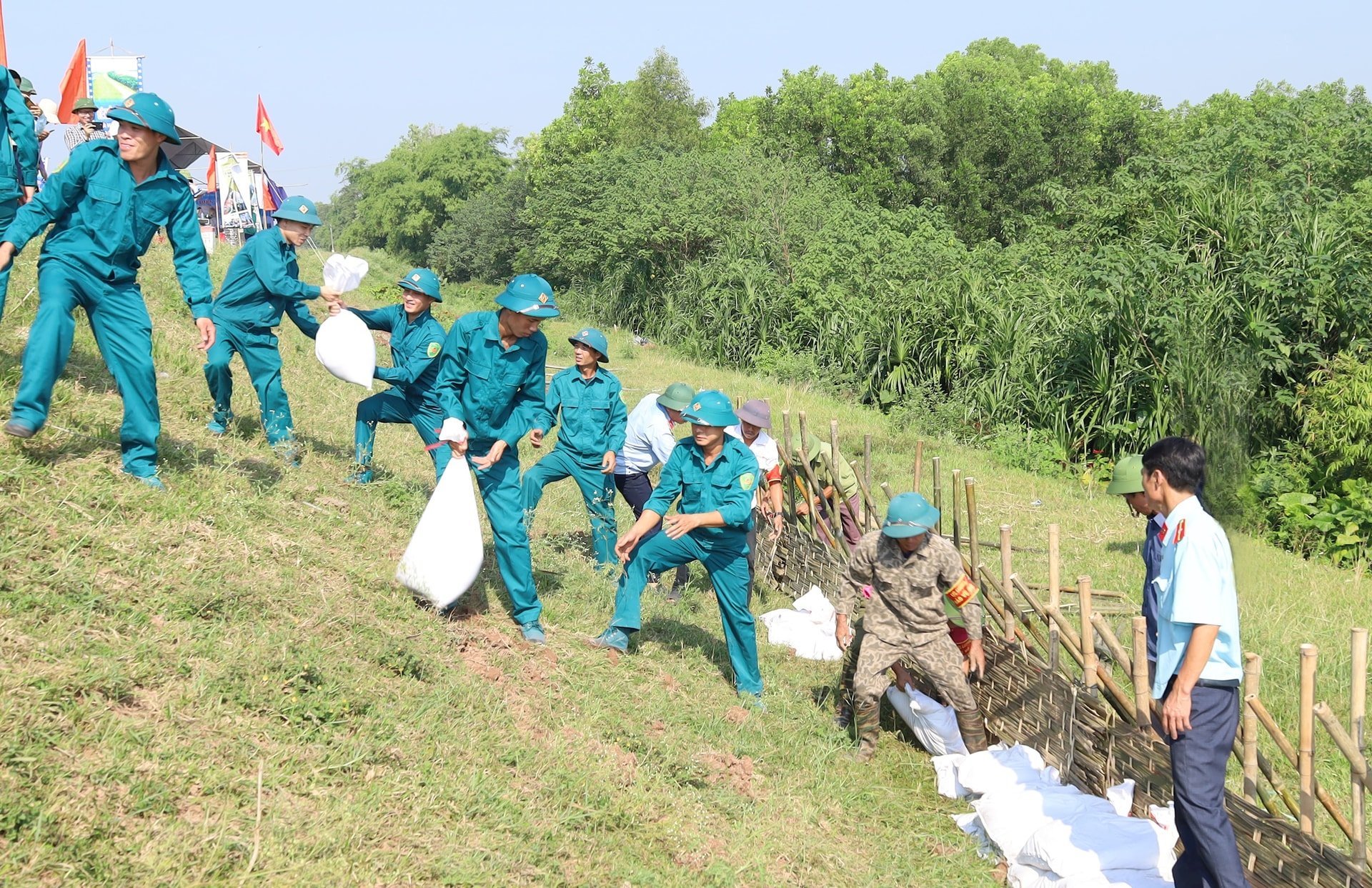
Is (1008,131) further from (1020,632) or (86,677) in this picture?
(86,677)

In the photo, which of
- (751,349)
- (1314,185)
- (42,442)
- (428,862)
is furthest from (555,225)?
(428,862)

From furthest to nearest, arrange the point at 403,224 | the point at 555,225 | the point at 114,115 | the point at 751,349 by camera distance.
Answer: the point at 403,224, the point at 555,225, the point at 751,349, the point at 114,115

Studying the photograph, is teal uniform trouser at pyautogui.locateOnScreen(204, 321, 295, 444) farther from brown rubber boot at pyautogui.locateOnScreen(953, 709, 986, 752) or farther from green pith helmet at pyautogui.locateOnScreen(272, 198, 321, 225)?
brown rubber boot at pyautogui.locateOnScreen(953, 709, 986, 752)

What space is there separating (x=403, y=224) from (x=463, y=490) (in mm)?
59633

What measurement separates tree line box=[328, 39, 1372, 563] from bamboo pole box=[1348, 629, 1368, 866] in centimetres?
748

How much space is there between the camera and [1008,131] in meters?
33.5

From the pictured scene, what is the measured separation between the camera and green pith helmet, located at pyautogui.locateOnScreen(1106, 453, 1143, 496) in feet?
17.5

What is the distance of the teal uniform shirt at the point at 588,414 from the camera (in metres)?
6.99

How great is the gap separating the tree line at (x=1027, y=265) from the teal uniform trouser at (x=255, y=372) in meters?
8.89

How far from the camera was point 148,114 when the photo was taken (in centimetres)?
475

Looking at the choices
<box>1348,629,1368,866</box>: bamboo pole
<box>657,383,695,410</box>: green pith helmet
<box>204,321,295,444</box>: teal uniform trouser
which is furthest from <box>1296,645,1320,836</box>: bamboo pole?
<box>204,321,295,444</box>: teal uniform trouser

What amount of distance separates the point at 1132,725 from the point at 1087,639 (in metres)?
0.38

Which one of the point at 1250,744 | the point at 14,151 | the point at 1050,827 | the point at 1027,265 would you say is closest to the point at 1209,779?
the point at 1250,744

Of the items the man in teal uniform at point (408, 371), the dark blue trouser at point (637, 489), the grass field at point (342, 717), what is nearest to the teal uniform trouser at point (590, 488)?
the dark blue trouser at point (637, 489)
